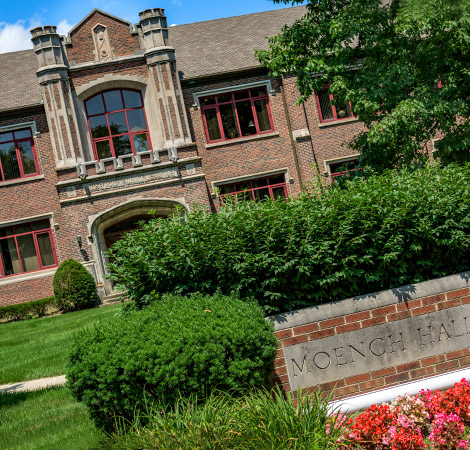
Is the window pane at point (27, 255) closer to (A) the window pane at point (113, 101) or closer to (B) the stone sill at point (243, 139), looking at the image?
(A) the window pane at point (113, 101)

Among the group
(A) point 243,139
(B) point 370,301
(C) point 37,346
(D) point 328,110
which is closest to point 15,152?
(A) point 243,139

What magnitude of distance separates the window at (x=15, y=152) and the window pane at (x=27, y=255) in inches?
97.5

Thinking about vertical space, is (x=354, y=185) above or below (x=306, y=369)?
above

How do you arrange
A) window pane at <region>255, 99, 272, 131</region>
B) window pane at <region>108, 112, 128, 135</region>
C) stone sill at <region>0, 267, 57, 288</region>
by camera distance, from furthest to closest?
window pane at <region>255, 99, 272, 131</region>, window pane at <region>108, 112, 128, 135</region>, stone sill at <region>0, 267, 57, 288</region>

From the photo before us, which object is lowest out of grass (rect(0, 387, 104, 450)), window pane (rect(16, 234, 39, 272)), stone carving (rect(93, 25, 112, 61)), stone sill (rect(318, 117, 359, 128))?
grass (rect(0, 387, 104, 450))

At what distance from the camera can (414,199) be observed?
233 inches

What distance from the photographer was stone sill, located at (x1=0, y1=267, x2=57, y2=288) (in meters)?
20.6

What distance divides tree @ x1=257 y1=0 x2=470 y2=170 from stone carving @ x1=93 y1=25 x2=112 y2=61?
1002 cm

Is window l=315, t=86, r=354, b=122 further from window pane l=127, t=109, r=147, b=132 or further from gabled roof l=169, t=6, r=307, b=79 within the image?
window pane l=127, t=109, r=147, b=132

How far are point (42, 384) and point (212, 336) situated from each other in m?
4.95

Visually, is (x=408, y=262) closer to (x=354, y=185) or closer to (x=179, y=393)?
(x=354, y=185)

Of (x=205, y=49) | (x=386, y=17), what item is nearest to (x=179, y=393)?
(x=386, y=17)

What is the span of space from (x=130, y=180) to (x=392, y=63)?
10.8 meters

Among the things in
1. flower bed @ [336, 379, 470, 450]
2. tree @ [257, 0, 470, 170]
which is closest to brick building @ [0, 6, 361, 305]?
tree @ [257, 0, 470, 170]
